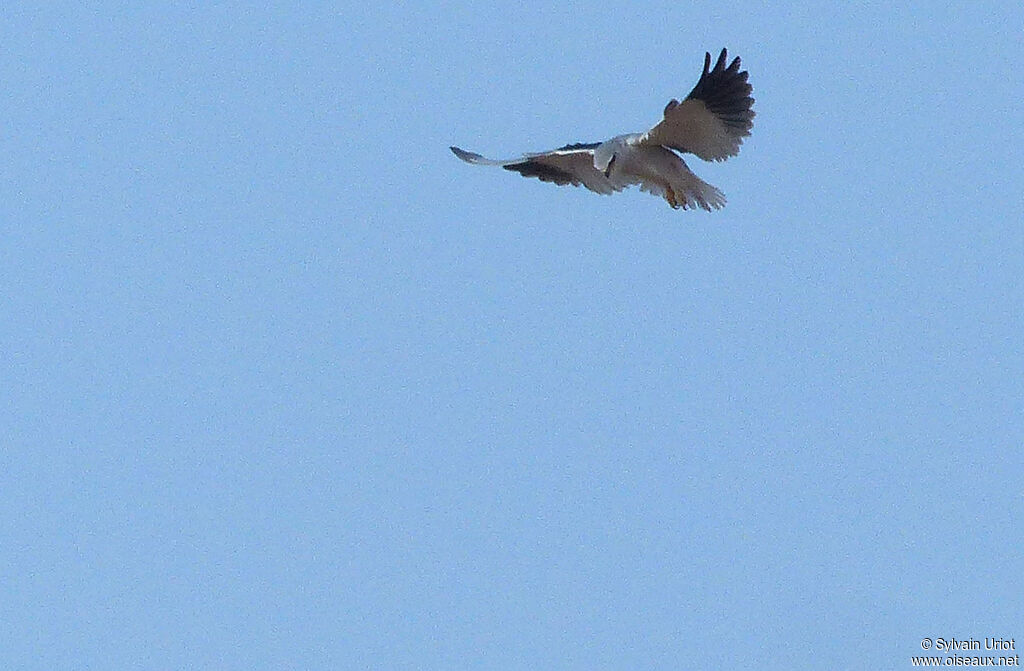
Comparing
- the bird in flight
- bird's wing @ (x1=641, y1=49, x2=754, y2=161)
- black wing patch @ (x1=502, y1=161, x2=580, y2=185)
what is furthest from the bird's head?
black wing patch @ (x1=502, y1=161, x2=580, y2=185)

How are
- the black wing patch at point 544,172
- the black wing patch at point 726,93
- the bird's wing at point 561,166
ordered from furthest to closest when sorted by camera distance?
the black wing patch at point 544,172 → the bird's wing at point 561,166 → the black wing patch at point 726,93

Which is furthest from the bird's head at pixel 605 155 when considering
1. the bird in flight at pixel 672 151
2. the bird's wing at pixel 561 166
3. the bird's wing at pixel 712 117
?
the bird's wing at pixel 561 166

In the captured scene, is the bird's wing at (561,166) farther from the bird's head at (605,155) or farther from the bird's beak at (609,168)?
the bird's head at (605,155)

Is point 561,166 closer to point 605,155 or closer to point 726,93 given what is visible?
point 605,155

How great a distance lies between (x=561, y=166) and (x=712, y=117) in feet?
8.18

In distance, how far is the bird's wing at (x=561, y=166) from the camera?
14219 millimetres

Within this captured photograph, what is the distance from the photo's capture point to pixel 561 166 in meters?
14.5

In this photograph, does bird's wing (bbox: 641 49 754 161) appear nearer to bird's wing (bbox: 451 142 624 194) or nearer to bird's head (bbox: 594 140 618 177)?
bird's head (bbox: 594 140 618 177)

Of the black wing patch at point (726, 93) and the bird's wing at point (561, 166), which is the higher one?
the bird's wing at point (561, 166)

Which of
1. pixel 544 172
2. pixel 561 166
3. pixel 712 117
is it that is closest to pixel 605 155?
pixel 712 117

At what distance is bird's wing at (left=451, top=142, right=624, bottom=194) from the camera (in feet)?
46.6

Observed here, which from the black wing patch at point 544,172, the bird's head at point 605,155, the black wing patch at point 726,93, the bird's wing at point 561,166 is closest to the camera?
the black wing patch at point 726,93

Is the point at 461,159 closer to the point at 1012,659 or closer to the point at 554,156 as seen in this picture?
the point at 554,156

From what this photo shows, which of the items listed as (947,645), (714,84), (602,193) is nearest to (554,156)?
(602,193)
